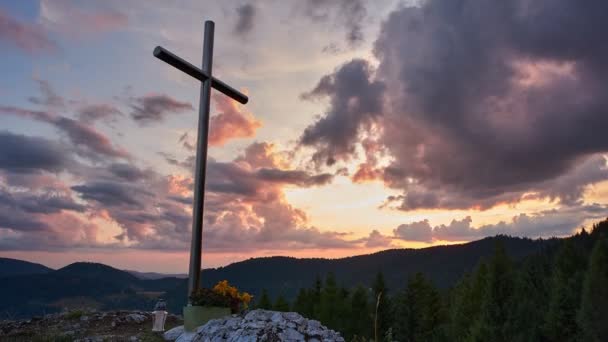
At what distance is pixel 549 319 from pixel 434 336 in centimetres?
1160

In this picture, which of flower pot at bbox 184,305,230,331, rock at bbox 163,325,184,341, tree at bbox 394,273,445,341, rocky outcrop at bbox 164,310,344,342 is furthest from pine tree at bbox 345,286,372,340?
rocky outcrop at bbox 164,310,344,342

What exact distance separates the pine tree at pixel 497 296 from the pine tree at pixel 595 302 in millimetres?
8596

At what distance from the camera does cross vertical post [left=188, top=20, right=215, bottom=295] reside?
13.3 meters

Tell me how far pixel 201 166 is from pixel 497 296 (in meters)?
37.2

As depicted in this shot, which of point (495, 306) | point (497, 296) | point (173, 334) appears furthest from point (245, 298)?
point (497, 296)

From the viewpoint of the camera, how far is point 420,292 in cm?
6112

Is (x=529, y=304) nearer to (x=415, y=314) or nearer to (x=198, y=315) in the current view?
(x=415, y=314)

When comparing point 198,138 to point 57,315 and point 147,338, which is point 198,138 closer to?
point 147,338

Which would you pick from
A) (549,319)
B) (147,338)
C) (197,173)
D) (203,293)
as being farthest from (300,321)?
(549,319)

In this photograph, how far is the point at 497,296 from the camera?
4425 centimetres

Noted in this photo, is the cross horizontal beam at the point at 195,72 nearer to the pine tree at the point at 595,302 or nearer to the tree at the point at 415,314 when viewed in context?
the pine tree at the point at 595,302

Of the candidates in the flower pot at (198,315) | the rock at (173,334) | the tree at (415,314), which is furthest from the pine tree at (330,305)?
the flower pot at (198,315)

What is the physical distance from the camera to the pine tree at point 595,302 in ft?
153

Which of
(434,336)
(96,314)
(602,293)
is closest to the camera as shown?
(96,314)
